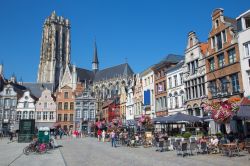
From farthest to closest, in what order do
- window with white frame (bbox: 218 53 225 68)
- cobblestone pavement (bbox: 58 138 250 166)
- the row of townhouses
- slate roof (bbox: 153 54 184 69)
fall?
slate roof (bbox: 153 54 184 69) < window with white frame (bbox: 218 53 225 68) < the row of townhouses < cobblestone pavement (bbox: 58 138 250 166)

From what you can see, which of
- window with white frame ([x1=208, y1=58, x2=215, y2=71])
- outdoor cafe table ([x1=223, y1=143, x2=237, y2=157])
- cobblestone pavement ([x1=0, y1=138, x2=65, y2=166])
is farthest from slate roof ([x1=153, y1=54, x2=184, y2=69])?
cobblestone pavement ([x1=0, y1=138, x2=65, y2=166])

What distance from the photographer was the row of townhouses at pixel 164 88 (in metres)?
24.9

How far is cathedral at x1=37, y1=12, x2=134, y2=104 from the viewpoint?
306 ft

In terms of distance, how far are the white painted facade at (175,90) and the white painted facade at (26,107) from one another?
39770mm

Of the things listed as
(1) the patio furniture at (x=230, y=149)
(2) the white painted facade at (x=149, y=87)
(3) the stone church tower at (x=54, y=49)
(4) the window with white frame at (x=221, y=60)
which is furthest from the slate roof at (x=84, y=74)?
(1) the patio furniture at (x=230, y=149)

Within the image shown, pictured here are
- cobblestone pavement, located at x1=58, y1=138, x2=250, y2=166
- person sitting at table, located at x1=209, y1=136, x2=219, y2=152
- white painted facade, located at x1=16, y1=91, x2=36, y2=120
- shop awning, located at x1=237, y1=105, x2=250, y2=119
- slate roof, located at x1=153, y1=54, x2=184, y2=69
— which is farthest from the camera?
white painted facade, located at x1=16, y1=91, x2=36, y2=120

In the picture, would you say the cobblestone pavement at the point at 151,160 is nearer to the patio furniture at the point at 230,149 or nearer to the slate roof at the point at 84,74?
the patio furniture at the point at 230,149

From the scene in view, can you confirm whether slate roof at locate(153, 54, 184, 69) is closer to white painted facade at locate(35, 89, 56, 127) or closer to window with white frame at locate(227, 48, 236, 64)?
window with white frame at locate(227, 48, 236, 64)

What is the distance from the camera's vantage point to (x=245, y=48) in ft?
77.5

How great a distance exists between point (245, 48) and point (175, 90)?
1238 centimetres

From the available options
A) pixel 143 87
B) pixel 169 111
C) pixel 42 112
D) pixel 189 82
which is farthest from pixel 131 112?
pixel 42 112

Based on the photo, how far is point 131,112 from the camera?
50312 millimetres

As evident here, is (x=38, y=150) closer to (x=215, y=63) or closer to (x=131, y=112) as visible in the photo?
(x=215, y=63)

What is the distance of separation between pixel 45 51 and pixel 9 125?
183ft
